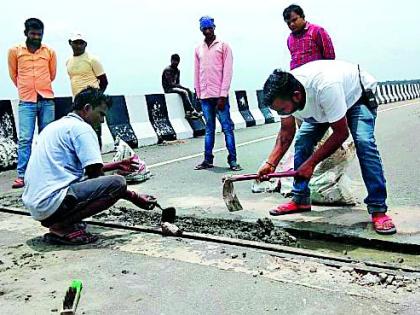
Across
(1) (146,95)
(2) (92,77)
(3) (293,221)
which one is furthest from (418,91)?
(3) (293,221)

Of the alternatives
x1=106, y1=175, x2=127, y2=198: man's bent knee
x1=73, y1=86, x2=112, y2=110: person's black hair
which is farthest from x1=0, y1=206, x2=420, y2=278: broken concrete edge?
x1=73, y1=86, x2=112, y2=110: person's black hair

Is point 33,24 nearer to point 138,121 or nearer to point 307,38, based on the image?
point 307,38

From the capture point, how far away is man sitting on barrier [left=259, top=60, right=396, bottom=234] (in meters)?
4.21

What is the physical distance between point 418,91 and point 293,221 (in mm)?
33340

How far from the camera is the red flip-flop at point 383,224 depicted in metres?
4.18

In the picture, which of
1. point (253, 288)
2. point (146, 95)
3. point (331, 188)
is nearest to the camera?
point (253, 288)

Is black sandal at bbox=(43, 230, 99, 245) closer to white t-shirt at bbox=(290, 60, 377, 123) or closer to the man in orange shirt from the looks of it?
white t-shirt at bbox=(290, 60, 377, 123)

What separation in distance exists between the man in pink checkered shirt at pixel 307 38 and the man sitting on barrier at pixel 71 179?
2566 mm

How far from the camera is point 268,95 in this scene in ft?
13.9

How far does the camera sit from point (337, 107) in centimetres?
421

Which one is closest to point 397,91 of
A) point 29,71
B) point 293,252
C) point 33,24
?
point 29,71

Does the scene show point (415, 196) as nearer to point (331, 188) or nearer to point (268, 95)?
point (331, 188)

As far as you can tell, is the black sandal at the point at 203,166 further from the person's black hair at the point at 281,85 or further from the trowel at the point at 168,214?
the person's black hair at the point at 281,85

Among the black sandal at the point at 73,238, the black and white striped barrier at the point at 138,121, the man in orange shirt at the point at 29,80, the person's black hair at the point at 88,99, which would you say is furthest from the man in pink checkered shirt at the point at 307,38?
the black and white striped barrier at the point at 138,121
